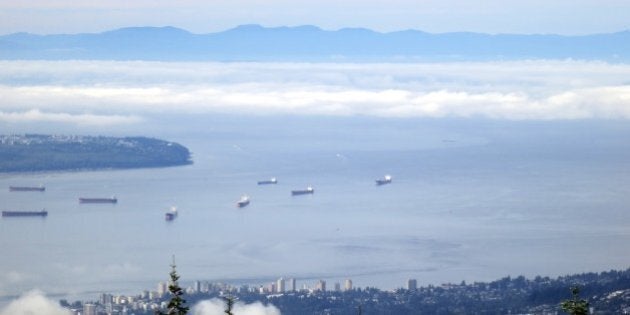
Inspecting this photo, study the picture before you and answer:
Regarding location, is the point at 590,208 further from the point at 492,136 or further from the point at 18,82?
Result: the point at 18,82

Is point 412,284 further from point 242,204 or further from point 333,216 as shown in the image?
point 242,204

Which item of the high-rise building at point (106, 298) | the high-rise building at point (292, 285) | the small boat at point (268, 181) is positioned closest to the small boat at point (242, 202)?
the small boat at point (268, 181)

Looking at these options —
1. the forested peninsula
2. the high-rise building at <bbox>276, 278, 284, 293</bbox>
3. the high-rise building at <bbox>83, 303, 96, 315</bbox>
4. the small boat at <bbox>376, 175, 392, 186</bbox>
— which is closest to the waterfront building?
the high-rise building at <bbox>276, 278, 284, 293</bbox>

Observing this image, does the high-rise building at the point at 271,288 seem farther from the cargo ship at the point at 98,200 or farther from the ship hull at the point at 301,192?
the ship hull at the point at 301,192

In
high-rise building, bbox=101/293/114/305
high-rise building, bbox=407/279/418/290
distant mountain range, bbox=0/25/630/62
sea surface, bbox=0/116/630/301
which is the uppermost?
distant mountain range, bbox=0/25/630/62

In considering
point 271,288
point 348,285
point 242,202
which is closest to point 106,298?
point 271,288

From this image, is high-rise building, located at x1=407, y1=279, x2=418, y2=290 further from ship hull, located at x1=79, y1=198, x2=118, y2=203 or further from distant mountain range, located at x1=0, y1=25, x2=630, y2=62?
distant mountain range, located at x1=0, y1=25, x2=630, y2=62
